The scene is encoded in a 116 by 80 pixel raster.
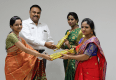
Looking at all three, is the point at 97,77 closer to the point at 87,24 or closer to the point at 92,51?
the point at 92,51

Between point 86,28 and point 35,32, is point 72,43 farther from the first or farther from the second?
point 35,32

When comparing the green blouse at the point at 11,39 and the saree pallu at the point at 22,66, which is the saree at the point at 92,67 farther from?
the green blouse at the point at 11,39

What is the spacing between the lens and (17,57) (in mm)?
2023

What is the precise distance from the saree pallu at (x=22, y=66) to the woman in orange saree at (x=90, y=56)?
588 mm

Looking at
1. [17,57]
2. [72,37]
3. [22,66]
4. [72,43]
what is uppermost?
[72,37]

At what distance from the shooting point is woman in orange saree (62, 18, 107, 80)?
1.75 metres

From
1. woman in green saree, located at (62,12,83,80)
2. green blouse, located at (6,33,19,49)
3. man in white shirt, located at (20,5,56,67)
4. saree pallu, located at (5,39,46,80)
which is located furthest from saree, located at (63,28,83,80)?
green blouse, located at (6,33,19,49)

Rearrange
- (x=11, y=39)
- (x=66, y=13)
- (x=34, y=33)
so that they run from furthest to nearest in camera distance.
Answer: (x=66, y=13) < (x=34, y=33) < (x=11, y=39)

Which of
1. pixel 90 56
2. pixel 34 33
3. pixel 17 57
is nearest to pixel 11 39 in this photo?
pixel 17 57

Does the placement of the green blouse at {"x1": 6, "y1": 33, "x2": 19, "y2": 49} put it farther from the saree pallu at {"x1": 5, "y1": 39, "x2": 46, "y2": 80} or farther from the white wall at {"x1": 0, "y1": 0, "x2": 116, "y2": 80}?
the white wall at {"x1": 0, "y1": 0, "x2": 116, "y2": 80}

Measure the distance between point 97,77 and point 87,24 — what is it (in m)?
0.74

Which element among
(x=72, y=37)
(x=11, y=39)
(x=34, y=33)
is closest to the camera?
(x=11, y=39)

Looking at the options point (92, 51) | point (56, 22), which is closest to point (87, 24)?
point (92, 51)

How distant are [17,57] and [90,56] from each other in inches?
41.9
